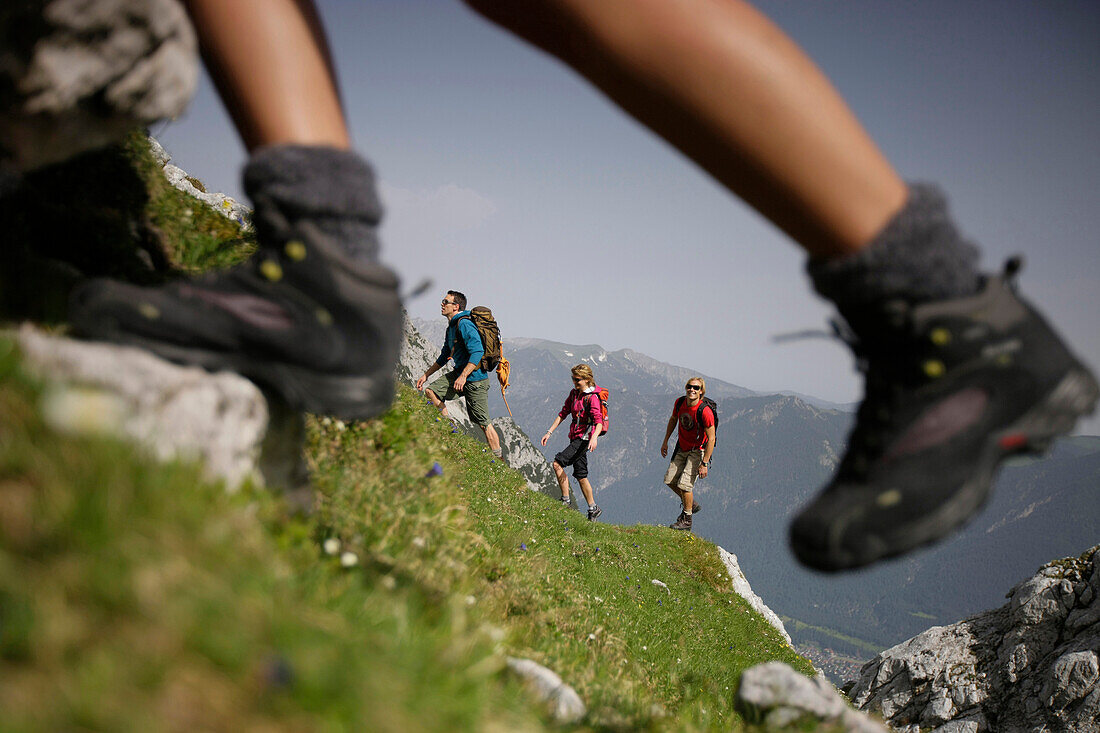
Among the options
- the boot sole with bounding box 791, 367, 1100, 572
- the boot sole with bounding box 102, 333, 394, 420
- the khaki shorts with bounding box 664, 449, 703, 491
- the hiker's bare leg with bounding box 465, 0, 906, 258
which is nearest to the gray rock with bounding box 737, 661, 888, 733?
the boot sole with bounding box 791, 367, 1100, 572

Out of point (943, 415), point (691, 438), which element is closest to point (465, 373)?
point (691, 438)

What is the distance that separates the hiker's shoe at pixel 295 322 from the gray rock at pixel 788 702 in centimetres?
196

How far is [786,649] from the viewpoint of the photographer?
16469 millimetres

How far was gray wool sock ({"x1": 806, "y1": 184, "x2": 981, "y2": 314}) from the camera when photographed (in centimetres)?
172

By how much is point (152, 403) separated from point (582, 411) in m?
15.9

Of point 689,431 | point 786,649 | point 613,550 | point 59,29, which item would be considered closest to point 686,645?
point 613,550

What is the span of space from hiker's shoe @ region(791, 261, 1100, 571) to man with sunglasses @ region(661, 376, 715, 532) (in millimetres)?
14223

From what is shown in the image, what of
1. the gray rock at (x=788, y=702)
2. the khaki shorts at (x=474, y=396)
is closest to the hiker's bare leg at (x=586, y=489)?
the khaki shorts at (x=474, y=396)

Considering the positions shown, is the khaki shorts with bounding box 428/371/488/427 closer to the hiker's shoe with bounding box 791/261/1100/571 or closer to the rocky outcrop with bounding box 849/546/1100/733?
the hiker's shoe with bounding box 791/261/1100/571

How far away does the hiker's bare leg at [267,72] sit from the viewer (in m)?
2.01

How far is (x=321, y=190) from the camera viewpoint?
1920 millimetres

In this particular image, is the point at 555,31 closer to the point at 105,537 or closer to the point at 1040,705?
the point at 105,537

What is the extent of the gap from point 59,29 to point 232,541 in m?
1.87

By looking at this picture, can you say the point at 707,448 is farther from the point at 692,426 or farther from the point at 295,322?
the point at 295,322
